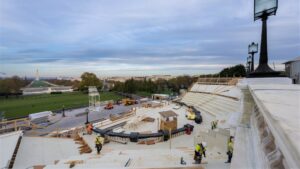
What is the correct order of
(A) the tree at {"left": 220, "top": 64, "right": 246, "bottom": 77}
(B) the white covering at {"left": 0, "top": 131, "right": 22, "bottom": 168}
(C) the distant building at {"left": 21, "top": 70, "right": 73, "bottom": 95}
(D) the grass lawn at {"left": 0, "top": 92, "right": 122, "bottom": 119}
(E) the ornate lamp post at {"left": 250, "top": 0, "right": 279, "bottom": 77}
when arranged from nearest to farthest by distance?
(E) the ornate lamp post at {"left": 250, "top": 0, "right": 279, "bottom": 77}, (B) the white covering at {"left": 0, "top": 131, "right": 22, "bottom": 168}, (D) the grass lawn at {"left": 0, "top": 92, "right": 122, "bottom": 119}, (A) the tree at {"left": 220, "top": 64, "right": 246, "bottom": 77}, (C) the distant building at {"left": 21, "top": 70, "right": 73, "bottom": 95}

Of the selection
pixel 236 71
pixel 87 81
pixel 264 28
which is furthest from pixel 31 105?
pixel 236 71

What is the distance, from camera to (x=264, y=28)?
3629 millimetres

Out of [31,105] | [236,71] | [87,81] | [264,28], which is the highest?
[236,71]

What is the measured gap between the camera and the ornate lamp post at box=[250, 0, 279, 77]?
11.5 ft

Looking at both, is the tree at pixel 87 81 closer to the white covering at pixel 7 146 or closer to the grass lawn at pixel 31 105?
the grass lawn at pixel 31 105

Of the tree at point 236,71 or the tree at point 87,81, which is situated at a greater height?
the tree at point 236,71

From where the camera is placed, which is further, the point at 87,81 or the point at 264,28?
the point at 87,81

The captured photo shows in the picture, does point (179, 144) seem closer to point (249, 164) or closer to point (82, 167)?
point (82, 167)

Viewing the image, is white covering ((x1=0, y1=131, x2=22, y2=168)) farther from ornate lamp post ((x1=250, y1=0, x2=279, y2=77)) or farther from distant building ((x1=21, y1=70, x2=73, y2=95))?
distant building ((x1=21, y1=70, x2=73, y2=95))

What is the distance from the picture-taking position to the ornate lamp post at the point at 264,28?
3504mm

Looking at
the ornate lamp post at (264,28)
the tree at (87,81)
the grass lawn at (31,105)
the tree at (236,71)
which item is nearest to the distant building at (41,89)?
the tree at (87,81)

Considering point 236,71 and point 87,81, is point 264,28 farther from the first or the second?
point 87,81

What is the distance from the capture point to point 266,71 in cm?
352

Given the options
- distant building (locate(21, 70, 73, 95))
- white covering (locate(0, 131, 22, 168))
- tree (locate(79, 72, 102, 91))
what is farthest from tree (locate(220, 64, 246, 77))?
distant building (locate(21, 70, 73, 95))
